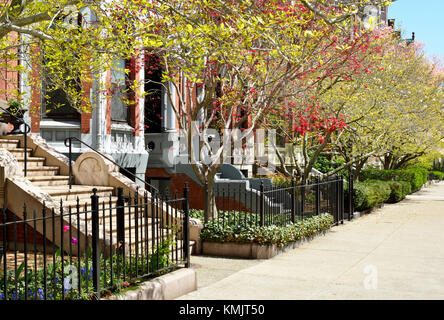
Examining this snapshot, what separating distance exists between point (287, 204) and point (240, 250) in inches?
93.4

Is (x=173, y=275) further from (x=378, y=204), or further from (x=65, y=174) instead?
(x=378, y=204)

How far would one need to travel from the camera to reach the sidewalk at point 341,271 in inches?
314

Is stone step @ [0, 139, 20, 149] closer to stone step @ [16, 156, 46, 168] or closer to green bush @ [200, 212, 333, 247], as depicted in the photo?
stone step @ [16, 156, 46, 168]

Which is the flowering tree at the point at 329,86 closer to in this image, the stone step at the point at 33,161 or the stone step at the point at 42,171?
the stone step at the point at 42,171

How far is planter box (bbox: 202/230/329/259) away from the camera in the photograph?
35.5 ft

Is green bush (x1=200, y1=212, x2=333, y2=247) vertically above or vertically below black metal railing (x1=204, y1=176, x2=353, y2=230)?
below

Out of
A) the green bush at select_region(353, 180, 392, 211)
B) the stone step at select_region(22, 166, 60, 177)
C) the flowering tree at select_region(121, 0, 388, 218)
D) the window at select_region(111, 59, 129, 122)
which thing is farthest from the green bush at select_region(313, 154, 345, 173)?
the stone step at select_region(22, 166, 60, 177)

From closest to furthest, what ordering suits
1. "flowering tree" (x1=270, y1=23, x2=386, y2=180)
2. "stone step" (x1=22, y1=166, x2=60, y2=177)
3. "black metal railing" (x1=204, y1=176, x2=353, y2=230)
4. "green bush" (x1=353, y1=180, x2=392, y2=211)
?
"black metal railing" (x1=204, y1=176, x2=353, y2=230), "stone step" (x1=22, y1=166, x2=60, y2=177), "flowering tree" (x1=270, y1=23, x2=386, y2=180), "green bush" (x1=353, y1=180, x2=392, y2=211)

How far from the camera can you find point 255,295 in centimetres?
774

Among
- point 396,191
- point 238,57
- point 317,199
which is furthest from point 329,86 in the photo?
point 396,191

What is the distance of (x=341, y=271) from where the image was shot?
9500 millimetres

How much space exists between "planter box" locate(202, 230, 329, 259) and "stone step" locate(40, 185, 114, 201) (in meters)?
2.77

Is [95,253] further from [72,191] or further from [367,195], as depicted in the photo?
[367,195]

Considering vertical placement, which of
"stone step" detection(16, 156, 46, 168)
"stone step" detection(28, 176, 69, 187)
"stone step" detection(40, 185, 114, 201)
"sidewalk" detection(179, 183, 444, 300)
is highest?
"stone step" detection(16, 156, 46, 168)
